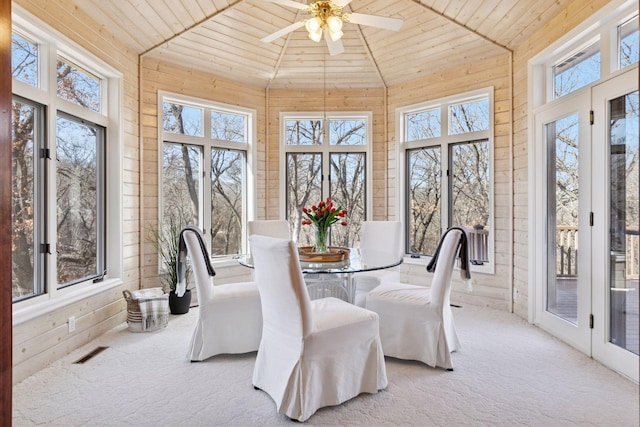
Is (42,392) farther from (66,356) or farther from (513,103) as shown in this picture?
(513,103)

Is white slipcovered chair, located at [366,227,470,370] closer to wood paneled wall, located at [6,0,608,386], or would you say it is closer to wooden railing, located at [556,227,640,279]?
wooden railing, located at [556,227,640,279]

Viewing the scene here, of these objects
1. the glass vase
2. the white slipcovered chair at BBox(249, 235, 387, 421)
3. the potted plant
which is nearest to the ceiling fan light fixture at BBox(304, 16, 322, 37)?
the glass vase

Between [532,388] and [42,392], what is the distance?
10.4ft

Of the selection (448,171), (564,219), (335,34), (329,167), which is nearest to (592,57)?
(564,219)

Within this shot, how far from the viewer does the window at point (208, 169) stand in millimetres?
4648

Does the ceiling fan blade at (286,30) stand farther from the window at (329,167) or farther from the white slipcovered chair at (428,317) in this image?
the window at (329,167)

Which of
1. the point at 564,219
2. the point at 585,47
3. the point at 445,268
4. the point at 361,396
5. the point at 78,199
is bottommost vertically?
the point at 361,396

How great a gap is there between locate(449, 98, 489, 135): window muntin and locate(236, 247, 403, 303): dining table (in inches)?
79.8

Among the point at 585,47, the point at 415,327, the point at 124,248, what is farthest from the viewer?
the point at 124,248

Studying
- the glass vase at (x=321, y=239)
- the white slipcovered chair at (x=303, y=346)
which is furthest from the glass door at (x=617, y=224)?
the glass vase at (x=321, y=239)

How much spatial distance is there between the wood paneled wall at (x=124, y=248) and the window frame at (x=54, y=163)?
0.23 feet

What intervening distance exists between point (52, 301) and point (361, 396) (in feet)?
8.03

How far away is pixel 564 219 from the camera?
3426 mm

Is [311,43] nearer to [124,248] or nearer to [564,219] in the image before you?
[124,248]
